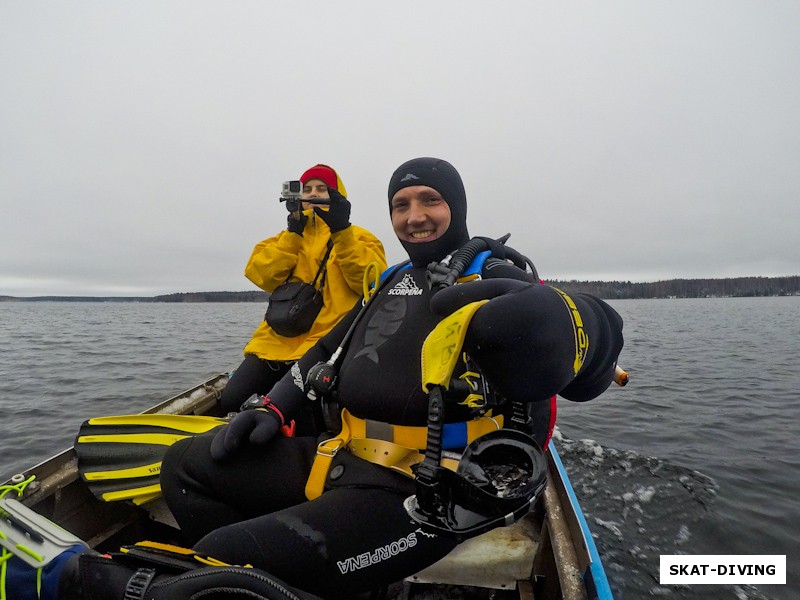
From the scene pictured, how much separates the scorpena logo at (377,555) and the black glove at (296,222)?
132 inches

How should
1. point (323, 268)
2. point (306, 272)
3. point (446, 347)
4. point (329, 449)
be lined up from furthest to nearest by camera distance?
point (306, 272), point (323, 268), point (329, 449), point (446, 347)

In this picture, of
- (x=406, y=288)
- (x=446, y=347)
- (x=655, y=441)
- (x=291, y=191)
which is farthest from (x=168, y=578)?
(x=655, y=441)

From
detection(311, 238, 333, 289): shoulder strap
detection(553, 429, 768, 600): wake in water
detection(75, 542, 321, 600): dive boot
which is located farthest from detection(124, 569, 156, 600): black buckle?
detection(553, 429, 768, 600): wake in water

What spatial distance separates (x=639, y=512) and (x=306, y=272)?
4873 millimetres

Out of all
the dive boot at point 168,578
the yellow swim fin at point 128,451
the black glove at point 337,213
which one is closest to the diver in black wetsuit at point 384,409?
the dive boot at point 168,578

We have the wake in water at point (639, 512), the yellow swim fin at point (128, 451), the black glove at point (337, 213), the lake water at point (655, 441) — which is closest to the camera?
the yellow swim fin at point (128, 451)

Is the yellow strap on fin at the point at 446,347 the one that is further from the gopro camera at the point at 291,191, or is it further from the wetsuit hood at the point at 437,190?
the gopro camera at the point at 291,191

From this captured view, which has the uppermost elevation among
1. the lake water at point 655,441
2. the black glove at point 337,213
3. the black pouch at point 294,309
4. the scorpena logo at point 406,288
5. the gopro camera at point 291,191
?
the gopro camera at point 291,191

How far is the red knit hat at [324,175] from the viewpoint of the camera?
414 centimetres

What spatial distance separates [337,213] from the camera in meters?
3.73

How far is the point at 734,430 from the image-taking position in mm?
8148

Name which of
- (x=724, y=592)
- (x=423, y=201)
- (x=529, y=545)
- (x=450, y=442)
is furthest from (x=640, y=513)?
(x=423, y=201)

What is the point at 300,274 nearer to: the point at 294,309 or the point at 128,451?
the point at 294,309

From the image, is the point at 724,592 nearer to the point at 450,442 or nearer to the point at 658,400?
the point at 450,442
